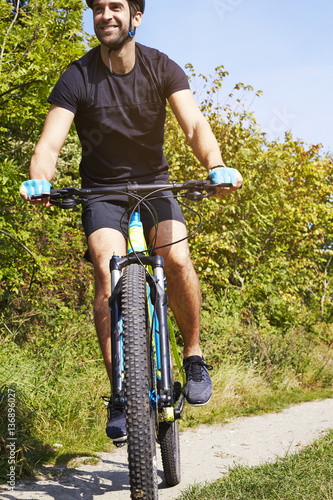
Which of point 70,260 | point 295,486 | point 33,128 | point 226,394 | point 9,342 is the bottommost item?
point 295,486

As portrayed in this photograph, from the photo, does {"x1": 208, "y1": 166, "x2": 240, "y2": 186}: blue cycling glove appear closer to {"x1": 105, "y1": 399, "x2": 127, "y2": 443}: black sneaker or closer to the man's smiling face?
the man's smiling face

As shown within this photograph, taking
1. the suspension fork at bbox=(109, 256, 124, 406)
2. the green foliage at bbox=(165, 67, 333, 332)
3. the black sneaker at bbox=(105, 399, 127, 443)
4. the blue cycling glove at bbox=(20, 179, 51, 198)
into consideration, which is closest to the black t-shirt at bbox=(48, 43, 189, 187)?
the blue cycling glove at bbox=(20, 179, 51, 198)

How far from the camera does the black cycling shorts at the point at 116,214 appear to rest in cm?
292

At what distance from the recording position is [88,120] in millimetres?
3137

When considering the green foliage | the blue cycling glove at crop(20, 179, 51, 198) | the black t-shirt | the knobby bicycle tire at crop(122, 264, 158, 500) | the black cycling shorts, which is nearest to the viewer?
the knobby bicycle tire at crop(122, 264, 158, 500)

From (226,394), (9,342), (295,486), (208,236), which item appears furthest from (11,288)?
(295,486)

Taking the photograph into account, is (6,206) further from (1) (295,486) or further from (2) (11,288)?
(1) (295,486)

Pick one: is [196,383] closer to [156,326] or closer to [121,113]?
[156,326]

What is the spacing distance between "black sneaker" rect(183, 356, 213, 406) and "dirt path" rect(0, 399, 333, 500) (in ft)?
2.47

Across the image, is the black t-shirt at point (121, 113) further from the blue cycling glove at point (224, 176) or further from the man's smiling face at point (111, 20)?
the blue cycling glove at point (224, 176)

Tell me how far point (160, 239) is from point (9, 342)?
3346 millimetres

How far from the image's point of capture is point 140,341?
2264 millimetres

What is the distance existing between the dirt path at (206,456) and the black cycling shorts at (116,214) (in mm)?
1687

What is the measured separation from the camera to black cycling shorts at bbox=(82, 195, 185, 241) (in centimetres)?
292
